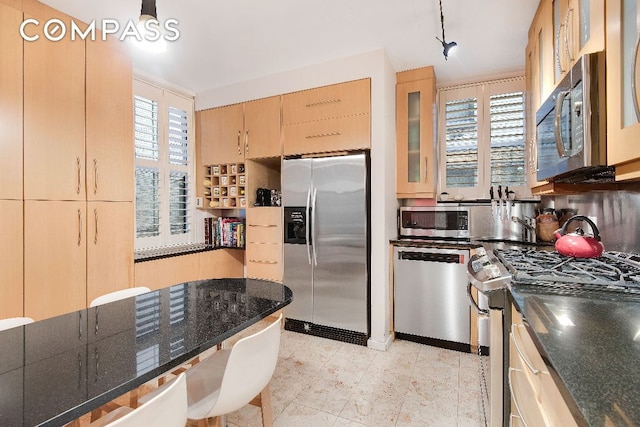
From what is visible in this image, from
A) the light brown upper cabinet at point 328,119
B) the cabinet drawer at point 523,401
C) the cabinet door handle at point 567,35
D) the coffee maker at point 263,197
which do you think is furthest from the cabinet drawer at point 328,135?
the cabinet drawer at point 523,401

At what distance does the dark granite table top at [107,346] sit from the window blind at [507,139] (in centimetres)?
266

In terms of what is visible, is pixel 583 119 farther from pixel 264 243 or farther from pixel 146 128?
pixel 146 128

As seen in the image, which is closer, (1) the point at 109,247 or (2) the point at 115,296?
(2) the point at 115,296

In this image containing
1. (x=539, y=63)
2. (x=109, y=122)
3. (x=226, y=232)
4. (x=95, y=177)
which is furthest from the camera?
(x=226, y=232)

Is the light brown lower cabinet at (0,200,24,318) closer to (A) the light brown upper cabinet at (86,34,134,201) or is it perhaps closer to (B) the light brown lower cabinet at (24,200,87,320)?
(B) the light brown lower cabinet at (24,200,87,320)

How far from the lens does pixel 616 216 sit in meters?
1.81

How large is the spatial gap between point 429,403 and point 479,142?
2505 mm

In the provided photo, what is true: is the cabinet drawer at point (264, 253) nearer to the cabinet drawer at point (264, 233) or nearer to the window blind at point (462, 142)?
the cabinet drawer at point (264, 233)

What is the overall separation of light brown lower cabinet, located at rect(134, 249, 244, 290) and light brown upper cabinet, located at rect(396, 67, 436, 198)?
→ 2.13 metres

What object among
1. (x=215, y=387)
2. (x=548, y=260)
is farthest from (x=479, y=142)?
(x=215, y=387)

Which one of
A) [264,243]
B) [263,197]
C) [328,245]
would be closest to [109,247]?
[264,243]

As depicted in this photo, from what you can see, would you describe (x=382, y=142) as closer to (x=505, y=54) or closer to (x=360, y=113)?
(x=360, y=113)

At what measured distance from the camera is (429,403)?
205 cm

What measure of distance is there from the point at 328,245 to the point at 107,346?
83.4 inches
